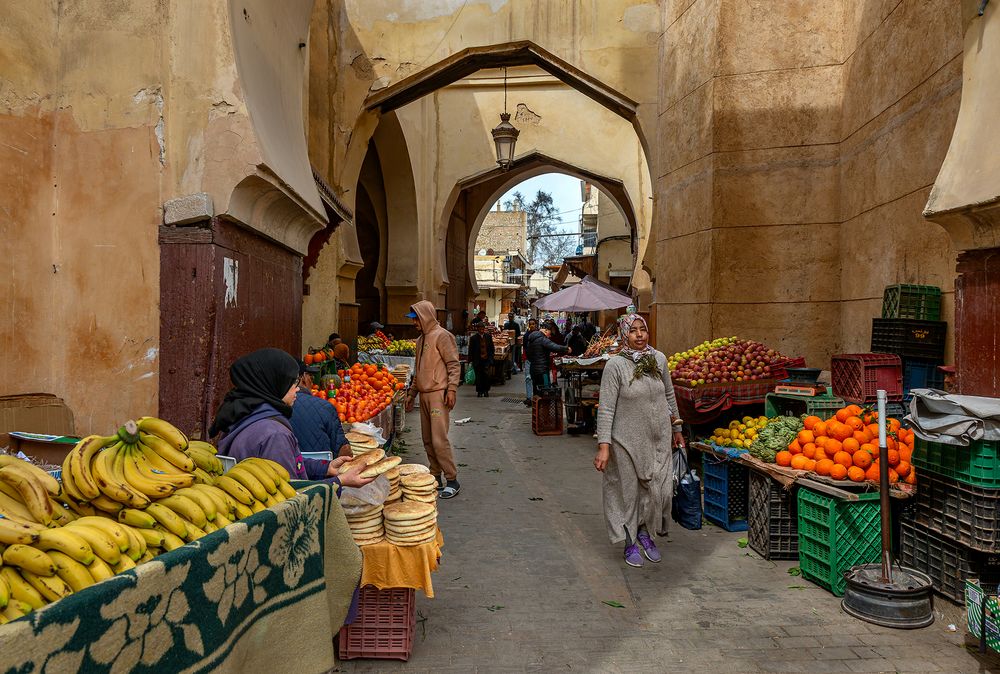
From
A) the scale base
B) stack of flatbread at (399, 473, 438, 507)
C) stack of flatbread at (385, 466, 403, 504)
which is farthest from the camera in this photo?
the scale base

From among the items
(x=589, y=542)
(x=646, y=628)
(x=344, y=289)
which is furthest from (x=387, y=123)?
(x=646, y=628)

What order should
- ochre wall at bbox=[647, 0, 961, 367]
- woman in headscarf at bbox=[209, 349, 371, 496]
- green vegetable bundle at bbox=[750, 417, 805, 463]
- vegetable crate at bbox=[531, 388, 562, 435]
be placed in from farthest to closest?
vegetable crate at bbox=[531, 388, 562, 435], ochre wall at bbox=[647, 0, 961, 367], green vegetable bundle at bbox=[750, 417, 805, 463], woman in headscarf at bbox=[209, 349, 371, 496]

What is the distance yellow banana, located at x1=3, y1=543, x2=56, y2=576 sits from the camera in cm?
159

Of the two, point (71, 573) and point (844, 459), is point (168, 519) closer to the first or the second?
point (71, 573)

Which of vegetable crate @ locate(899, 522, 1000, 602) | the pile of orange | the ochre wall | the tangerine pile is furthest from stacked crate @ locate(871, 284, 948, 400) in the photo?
the tangerine pile

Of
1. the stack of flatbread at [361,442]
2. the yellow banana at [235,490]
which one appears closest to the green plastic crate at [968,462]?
the stack of flatbread at [361,442]

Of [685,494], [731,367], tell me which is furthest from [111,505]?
[731,367]

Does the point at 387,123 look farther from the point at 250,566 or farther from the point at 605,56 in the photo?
the point at 250,566

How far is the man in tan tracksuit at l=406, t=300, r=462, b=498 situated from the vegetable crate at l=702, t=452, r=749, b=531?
2.53 m

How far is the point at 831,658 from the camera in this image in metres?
3.33

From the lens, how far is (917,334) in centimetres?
598

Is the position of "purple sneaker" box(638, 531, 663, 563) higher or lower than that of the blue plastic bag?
lower

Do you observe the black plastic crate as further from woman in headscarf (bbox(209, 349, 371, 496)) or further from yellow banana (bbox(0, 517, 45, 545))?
yellow banana (bbox(0, 517, 45, 545))

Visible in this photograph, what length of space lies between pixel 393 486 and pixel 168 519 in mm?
1595
